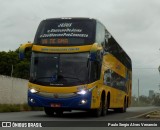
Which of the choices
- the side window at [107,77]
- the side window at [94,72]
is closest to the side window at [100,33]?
the side window at [94,72]

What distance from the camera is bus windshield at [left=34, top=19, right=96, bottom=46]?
1972cm

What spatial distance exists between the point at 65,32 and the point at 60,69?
68.5 inches

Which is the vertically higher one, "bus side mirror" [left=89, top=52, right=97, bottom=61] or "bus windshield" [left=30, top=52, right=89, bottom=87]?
"bus side mirror" [left=89, top=52, right=97, bottom=61]

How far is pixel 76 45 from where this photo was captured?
1958 cm

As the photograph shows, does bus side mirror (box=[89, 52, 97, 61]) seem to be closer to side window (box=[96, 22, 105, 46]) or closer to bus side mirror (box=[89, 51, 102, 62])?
bus side mirror (box=[89, 51, 102, 62])

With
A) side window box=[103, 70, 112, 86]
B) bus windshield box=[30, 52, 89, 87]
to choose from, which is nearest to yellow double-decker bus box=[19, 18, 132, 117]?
bus windshield box=[30, 52, 89, 87]

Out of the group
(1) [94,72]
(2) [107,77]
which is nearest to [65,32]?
(1) [94,72]

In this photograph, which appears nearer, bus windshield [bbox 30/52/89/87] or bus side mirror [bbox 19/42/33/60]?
bus windshield [bbox 30/52/89/87]

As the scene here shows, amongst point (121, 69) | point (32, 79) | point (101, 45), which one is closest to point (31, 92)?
point (32, 79)

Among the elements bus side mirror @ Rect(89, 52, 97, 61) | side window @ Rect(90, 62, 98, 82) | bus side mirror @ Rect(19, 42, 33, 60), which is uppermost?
bus side mirror @ Rect(19, 42, 33, 60)

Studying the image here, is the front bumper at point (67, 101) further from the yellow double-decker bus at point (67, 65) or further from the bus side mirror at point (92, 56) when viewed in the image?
the bus side mirror at point (92, 56)

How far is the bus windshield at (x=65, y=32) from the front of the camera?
19719 mm

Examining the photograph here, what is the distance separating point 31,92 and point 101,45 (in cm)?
388

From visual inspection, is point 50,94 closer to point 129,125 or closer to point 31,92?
point 31,92
